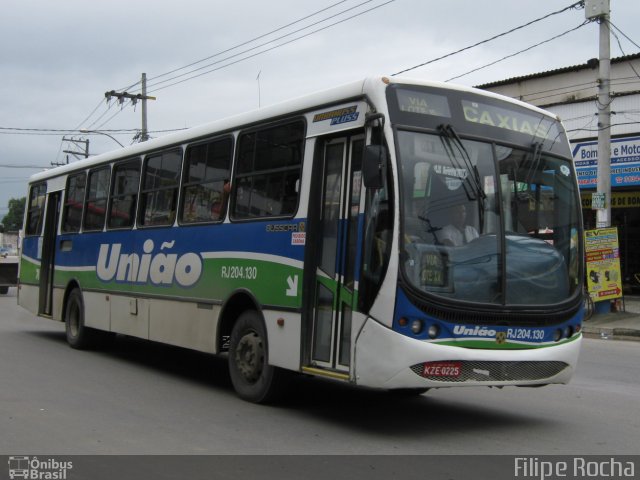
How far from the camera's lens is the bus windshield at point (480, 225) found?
253 inches

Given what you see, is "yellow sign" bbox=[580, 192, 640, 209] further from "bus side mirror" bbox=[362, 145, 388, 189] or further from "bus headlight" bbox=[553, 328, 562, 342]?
"bus side mirror" bbox=[362, 145, 388, 189]

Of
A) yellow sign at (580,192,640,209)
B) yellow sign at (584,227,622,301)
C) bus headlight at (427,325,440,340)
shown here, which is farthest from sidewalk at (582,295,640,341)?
bus headlight at (427,325,440,340)

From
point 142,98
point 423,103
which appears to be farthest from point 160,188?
point 142,98

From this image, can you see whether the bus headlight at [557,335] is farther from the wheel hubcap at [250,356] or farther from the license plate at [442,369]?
the wheel hubcap at [250,356]

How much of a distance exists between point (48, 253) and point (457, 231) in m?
9.72

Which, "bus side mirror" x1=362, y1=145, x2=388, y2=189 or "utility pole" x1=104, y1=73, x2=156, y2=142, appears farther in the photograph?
"utility pole" x1=104, y1=73, x2=156, y2=142

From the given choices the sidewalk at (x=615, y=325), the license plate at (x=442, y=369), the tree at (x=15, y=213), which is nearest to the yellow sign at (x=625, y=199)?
the sidewalk at (x=615, y=325)

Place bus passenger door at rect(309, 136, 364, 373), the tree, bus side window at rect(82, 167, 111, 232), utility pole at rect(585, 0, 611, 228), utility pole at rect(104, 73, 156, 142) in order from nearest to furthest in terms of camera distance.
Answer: bus passenger door at rect(309, 136, 364, 373) < bus side window at rect(82, 167, 111, 232) < utility pole at rect(585, 0, 611, 228) < utility pole at rect(104, 73, 156, 142) < the tree

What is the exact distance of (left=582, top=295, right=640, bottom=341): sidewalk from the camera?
16484 millimetres

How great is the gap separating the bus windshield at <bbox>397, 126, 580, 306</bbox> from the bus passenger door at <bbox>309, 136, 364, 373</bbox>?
0.59 m

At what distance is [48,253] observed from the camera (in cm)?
1402

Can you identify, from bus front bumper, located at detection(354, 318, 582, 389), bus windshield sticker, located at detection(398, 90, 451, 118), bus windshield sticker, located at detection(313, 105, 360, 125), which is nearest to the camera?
bus front bumper, located at detection(354, 318, 582, 389)

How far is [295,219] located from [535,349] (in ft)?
8.41

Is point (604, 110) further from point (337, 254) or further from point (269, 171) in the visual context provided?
point (337, 254)
